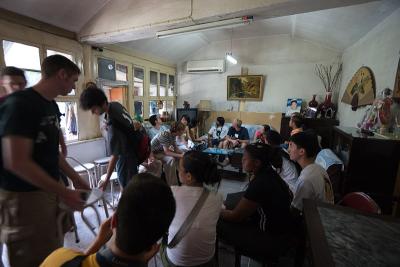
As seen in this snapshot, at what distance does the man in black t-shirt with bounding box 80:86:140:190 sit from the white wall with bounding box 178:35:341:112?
15.1 ft

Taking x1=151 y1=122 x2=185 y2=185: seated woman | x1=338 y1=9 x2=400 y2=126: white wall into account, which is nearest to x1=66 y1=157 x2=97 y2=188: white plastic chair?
x1=151 y1=122 x2=185 y2=185: seated woman

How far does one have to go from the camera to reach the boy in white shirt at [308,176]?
1399 mm

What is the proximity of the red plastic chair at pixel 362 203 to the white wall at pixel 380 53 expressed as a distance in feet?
5.13

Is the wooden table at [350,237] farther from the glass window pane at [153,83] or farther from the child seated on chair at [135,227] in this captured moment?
the glass window pane at [153,83]

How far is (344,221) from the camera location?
3.44 feet

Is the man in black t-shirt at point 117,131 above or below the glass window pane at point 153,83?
below

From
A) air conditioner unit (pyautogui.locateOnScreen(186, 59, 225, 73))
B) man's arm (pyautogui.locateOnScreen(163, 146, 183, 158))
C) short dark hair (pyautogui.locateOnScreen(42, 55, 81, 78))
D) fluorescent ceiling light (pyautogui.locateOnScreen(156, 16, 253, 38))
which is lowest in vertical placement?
man's arm (pyautogui.locateOnScreen(163, 146, 183, 158))

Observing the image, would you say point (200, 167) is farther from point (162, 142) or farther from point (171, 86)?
point (171, 86)

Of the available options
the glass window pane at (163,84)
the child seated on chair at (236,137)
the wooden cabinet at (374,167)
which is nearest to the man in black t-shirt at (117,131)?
the wooden cabinet at (374,167)

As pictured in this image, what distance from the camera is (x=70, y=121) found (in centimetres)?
336

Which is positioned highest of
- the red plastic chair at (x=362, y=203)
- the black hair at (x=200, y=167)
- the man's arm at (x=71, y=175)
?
the black hair at (x=200, y=167)

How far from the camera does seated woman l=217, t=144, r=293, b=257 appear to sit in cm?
122

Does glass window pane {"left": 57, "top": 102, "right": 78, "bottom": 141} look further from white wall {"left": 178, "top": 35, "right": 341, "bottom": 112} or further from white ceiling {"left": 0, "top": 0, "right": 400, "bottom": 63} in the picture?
white wall {"left": 178, "top": 35, "right": 341, "bottom": 112}

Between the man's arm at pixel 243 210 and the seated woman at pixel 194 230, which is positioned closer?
the seated woman at pixel 194 230
